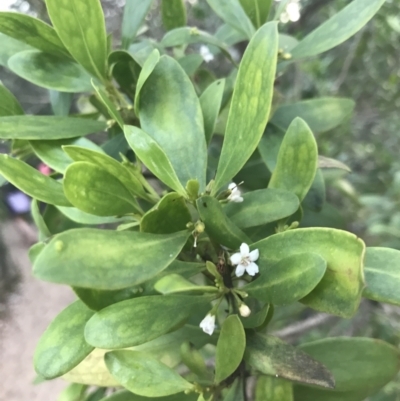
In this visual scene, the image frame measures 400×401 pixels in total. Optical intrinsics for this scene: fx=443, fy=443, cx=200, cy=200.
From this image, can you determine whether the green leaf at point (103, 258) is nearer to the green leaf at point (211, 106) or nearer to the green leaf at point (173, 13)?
the green leaf at point (211, 106)

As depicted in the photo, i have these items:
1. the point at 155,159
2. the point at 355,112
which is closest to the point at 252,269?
the point at 155,159

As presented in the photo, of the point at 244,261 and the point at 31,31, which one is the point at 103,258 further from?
the point at 31,31

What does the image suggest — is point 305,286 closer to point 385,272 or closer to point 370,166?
point 385,272

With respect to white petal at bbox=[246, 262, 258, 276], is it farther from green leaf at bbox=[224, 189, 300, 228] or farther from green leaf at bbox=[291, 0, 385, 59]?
green leaf at bbox=[291, 0, 385, 59]

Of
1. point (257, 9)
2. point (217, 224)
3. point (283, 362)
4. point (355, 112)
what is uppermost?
point (257, 9)

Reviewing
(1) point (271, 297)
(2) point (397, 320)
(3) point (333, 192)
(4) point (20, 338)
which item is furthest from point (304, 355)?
(4) point (20, 338)
